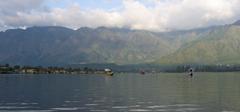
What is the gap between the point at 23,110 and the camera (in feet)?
264

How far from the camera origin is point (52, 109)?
81.3 m

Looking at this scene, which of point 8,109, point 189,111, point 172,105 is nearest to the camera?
point 189,111

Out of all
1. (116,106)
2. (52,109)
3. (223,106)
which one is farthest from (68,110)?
(223,106)

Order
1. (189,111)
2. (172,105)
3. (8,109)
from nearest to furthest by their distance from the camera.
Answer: (189,111) < (8,109) < (172,105)

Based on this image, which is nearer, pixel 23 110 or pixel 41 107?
pixel 23 110

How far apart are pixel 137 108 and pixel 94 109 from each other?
7.29 meters

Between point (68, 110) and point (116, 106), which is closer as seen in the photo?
point (68, 110)

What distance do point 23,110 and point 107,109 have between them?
45.9 ft

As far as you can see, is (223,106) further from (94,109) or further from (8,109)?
(8,109)

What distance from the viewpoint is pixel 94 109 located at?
8025cm

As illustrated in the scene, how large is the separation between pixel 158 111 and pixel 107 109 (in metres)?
8.91

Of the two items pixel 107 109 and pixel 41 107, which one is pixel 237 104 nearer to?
pixel 107 109

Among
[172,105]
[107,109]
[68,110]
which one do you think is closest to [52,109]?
[68,110]

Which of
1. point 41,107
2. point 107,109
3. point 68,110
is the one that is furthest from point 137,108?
point 41,107
